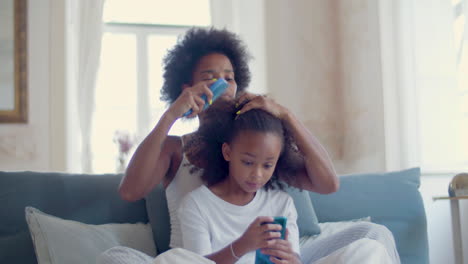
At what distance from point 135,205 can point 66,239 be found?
0.32 meters

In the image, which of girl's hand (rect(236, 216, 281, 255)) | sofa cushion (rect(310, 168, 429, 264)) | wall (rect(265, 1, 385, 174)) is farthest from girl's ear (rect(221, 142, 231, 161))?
wall (rect(265, 1, 385, 174))

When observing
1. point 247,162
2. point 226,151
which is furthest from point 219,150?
point 247,162

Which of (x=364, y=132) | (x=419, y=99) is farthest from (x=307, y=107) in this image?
(x=419, y=99)

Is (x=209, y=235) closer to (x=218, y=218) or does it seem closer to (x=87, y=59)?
(x=218, y=218)

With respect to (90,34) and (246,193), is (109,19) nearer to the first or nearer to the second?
(90,34)

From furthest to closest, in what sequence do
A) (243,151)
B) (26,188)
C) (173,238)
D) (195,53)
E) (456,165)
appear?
(456,165)
(195,53)
(26,188)
(173,238)
(243,151)

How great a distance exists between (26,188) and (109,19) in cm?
243

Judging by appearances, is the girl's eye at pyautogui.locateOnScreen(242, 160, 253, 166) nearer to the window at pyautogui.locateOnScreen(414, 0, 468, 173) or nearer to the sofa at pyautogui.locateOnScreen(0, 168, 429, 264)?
the sofa at pyautogui.locateOnScreen(0, 168, 429, 264)

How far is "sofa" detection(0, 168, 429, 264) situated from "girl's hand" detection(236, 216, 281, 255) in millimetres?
594

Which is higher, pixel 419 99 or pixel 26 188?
pixel 419 99

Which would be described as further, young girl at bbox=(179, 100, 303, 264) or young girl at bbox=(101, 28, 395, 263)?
young girl at bbox=(101, 28, 395, 263)

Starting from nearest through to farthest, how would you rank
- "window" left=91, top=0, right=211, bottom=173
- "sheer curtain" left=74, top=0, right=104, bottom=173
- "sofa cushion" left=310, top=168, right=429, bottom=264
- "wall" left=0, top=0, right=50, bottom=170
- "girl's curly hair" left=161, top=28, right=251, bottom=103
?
1. "girl's curly hair" left=161, top=28, right=251, bottom=103
2. "sofa cushion" left=310, top=168, right=429, bottom=264
3. "wall" left=0, top=0, right=50, bottom=170
4. "sheer curtain" left=74, top=0, right=104, bottom=173
5. "window" left=91, top=0, right=211, bottom=173

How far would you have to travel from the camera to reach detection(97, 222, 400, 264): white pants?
107 centimetres

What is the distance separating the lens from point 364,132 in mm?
3453
